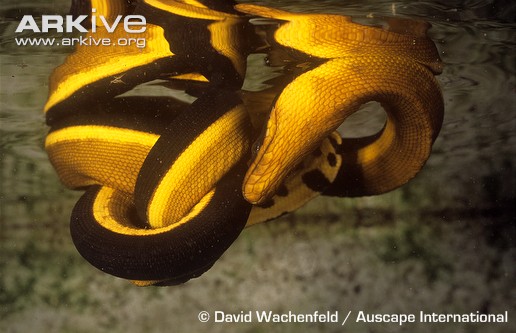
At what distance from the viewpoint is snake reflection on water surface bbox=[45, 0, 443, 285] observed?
0.48 meters

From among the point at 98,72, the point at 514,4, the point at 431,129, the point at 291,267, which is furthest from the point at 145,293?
the point at 514,4

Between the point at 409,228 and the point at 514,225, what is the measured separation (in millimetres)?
187

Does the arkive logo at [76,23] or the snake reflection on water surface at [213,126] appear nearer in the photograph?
the snake reflection on water surface at [213,126]

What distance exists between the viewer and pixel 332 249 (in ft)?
2.95

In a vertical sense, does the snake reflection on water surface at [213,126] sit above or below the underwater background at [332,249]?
above

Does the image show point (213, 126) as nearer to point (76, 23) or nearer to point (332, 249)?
point (76, 23)

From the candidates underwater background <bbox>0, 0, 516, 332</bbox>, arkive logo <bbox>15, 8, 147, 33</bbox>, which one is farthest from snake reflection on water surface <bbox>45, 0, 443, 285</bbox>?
underwater background <bbox>0, 0, 516, 332</bbox>

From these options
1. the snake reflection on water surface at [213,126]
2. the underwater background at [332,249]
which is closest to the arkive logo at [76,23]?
the snake reflection on water surface at [213,126]

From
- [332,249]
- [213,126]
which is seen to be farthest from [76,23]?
[332,249]

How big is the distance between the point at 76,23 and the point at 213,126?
245mm

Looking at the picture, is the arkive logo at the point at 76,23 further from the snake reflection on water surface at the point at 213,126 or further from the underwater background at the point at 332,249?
the underwater background at the point at 332,249

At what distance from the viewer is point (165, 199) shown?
0.49m

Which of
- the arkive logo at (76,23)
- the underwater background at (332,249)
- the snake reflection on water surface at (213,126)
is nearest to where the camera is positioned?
the snake reflection on water surface at (213,126)

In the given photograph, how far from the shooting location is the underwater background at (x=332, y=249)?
2.72ft
